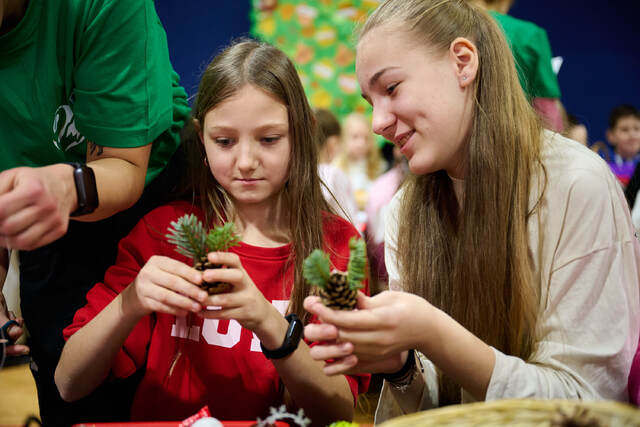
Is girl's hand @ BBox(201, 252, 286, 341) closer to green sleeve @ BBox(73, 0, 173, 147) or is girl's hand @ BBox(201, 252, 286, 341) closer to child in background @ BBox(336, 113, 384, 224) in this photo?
green sleeve @ BBox(73, 0, 173, 147)

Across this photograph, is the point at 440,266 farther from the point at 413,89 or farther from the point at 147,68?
the point at 147,68

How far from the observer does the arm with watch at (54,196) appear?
2.79 ft

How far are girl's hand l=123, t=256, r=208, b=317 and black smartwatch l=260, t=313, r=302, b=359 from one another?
0.19 meters

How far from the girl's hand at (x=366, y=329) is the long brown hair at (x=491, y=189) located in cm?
24

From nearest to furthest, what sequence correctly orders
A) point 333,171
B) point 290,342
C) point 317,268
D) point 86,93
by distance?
point 317,268
point 290,342
point 86,93
point 333,171

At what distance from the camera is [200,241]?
92cm

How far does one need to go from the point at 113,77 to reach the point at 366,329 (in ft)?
2.36

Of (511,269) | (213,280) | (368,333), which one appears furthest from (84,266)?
(511,269)

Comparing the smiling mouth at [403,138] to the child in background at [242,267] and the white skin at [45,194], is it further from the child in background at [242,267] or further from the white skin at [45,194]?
the white skin at [45,194]

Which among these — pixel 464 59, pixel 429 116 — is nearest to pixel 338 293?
pixel 429 116

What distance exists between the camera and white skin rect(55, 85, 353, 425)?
0.98 m

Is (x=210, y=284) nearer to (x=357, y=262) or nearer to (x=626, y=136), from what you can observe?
(x=357, y=262)

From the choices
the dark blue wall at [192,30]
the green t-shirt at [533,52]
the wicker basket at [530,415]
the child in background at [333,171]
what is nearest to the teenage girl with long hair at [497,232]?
the wicker basket at [530,415]

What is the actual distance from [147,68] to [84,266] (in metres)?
0.49
